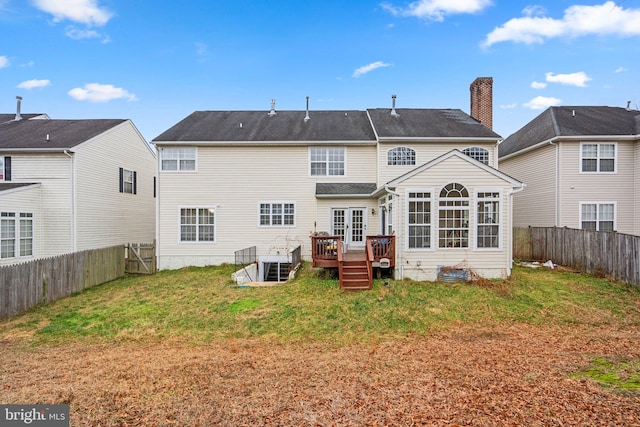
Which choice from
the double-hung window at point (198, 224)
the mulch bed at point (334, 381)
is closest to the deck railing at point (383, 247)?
the mulch bed at point (334, 381)

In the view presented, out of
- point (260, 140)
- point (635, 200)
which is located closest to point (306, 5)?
point (260, 140)

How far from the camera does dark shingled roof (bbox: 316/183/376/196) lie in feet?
51.7

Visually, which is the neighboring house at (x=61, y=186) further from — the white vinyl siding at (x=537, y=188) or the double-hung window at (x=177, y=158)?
the white vinyl siding at (x=537, y=188)

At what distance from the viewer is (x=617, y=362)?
6199 millimetres

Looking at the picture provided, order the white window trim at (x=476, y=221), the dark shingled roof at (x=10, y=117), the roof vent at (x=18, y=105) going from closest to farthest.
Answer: the white window trim at (x=476, y=221) → the roof vent at (x=18, y=105) → the dark shingled roof at (x=10, y=117)

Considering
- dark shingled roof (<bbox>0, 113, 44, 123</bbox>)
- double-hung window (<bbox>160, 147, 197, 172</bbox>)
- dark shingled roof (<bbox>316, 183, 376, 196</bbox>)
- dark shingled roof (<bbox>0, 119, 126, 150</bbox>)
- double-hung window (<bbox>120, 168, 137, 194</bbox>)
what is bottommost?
dark shingled roof (<bbox>316, 183, 376, 196</bbox>)

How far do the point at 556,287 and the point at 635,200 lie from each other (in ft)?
31.3

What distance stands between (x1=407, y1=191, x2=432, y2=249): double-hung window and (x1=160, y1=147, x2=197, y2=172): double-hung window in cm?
1113

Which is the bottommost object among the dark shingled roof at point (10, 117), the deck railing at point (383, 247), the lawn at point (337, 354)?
the lawn at point (337, 354)

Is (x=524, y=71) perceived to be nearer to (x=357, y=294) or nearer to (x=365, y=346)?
(x=357, y=294)

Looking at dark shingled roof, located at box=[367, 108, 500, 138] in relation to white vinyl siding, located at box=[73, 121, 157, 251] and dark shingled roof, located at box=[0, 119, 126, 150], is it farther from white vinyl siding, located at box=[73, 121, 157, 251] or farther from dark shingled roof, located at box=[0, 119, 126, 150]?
dark shingled roof, located at box=[0, 119, 126, 150]

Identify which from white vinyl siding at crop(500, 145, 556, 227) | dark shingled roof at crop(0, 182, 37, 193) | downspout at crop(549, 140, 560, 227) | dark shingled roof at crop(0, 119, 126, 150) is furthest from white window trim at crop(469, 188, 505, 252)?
dark shingled roof at crop(0, 182, 37, 193)

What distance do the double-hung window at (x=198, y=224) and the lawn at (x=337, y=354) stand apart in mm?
4541

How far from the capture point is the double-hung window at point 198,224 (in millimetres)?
16719
